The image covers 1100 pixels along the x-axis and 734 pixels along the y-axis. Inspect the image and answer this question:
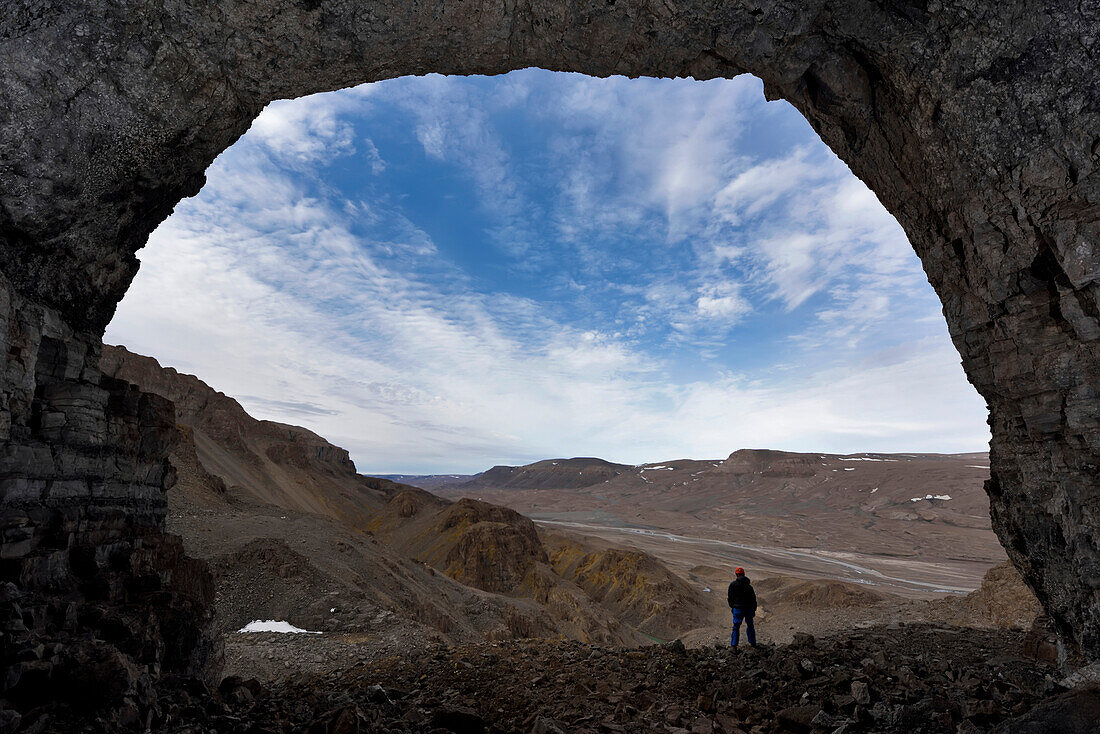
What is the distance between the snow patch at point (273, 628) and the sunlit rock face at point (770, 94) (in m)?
9.08

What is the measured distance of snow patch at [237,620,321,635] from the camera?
15.6 metres

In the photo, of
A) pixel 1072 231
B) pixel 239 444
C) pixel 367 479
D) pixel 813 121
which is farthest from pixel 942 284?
pixel 367 479

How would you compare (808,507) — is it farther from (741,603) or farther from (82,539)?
(82,539)

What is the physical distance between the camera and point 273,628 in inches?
626

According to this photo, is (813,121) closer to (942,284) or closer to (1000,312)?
(942,284)

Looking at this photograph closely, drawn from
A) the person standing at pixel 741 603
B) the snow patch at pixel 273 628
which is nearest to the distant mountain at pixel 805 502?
the person standing at pixel 741 603

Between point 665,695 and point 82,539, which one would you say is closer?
point 665,695

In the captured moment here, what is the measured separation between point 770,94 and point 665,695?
999 cm

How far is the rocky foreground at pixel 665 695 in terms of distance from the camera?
543 centimetres

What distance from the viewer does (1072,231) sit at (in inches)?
254

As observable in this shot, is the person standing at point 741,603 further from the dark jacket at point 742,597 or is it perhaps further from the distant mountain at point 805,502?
the distant mountain at point 805,502

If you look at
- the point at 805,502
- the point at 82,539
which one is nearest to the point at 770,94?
the point at 82,539

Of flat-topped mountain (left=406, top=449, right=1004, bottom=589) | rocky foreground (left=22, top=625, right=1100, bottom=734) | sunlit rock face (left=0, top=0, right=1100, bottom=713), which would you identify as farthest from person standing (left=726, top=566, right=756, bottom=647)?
flat-topped mountain (left=406, top=449, right=1004, bottom=589)

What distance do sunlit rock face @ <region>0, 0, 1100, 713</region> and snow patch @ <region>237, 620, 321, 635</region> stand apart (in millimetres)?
9079
